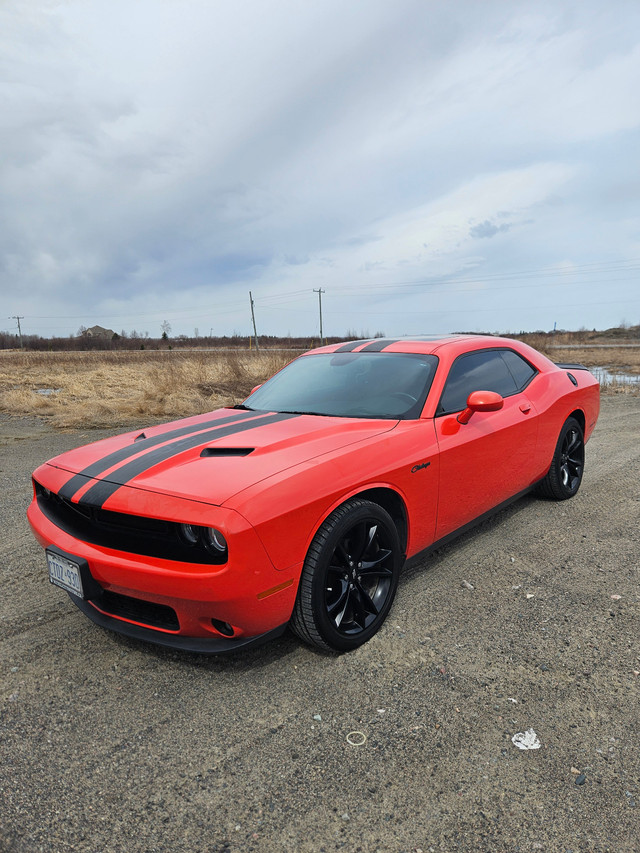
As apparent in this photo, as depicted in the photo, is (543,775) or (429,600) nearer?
(543,775)

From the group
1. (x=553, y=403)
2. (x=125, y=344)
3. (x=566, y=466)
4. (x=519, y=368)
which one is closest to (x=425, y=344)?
(x=519, y=368)

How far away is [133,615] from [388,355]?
7.19 feet

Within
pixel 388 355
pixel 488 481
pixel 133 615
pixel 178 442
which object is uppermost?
pixel 388 355

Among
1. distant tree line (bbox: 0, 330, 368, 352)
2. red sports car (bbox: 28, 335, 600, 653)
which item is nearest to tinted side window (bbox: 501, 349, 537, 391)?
red sports car (bbox: 28, 335, 600, 653)

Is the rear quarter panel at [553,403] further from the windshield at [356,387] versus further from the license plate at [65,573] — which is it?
the license plate at [65,573]

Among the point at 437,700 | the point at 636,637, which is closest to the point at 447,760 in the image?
the point at 437,700

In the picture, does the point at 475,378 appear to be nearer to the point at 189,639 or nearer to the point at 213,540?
the point at 213,540

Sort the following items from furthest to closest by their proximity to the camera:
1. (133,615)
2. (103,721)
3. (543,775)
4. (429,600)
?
1. (429,600)
2. (133,615)
3. (103,721)
4. (543,775)

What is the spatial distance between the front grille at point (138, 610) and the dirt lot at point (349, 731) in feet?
0.96

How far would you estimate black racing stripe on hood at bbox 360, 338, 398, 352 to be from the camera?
12.2ft

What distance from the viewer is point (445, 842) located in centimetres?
158

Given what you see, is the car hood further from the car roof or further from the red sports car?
the car roof

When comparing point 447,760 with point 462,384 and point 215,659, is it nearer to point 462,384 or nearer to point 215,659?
point 215,659

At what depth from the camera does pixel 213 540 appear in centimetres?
211
